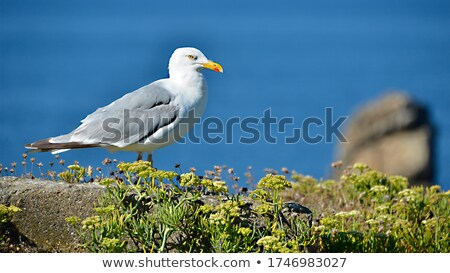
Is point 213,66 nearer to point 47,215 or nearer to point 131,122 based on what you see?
point 131,122

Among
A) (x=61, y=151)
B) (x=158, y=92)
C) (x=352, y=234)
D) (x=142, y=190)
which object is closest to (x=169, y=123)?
(x=158, y=92)

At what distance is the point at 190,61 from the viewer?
7.69 m

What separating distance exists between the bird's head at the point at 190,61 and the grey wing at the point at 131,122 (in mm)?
411

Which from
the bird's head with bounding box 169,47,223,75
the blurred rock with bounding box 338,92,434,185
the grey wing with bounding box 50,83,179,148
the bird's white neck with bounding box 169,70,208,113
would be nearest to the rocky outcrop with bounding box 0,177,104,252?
the grey wing with bounding box 50,83,179,148

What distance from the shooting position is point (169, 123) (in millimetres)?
7328

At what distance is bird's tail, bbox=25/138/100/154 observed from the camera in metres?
7.16

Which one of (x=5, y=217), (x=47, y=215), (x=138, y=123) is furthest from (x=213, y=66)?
(x=5, y=217)

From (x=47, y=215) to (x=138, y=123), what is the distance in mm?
1490

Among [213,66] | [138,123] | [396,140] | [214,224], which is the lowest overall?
[214,224]

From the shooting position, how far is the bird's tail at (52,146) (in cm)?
716

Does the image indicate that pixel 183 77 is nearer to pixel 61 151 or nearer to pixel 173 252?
pixel 61 151

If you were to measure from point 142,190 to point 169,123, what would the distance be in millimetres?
1394

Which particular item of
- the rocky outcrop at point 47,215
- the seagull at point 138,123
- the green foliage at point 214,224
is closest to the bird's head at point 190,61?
the seagull at point 138,123
